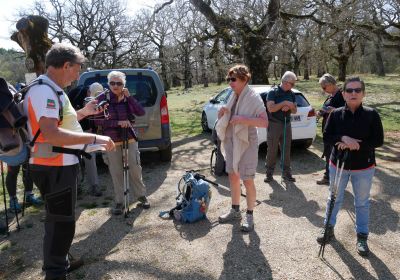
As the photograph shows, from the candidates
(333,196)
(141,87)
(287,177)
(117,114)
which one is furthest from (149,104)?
(333,196)

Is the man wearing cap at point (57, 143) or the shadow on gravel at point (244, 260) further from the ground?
the man wearing cap at point (57, 143)

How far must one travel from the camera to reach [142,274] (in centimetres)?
343

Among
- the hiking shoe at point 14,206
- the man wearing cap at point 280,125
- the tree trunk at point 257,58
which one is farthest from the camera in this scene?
the tree trunk at point 257,58

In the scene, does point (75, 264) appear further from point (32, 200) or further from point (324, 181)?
point (324, 181)

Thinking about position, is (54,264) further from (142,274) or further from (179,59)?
(179,59)

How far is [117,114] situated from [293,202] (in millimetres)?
2847

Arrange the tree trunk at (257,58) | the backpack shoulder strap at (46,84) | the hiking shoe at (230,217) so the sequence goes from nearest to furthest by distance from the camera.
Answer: the backpack shoulder strap at (46,84), the hiking shoe at (230,217), the tree trunk at (257,58)

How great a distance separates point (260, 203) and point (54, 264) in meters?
3.16

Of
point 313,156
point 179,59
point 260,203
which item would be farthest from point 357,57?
point 260,203

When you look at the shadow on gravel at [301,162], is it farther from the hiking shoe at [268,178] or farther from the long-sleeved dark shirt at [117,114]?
the long-sleeved dark shirt at [117,114]

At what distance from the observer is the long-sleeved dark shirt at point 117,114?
4859 mm

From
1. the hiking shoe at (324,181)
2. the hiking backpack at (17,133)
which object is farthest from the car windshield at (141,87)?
the hiking backpack at (17,133)

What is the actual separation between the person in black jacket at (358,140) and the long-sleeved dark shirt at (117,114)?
2.59 meters

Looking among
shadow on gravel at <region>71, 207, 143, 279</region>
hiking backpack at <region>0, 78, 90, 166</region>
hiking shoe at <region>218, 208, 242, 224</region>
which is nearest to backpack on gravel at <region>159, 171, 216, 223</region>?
hiking shoe at <region>218, 208, 242, 224</region>
